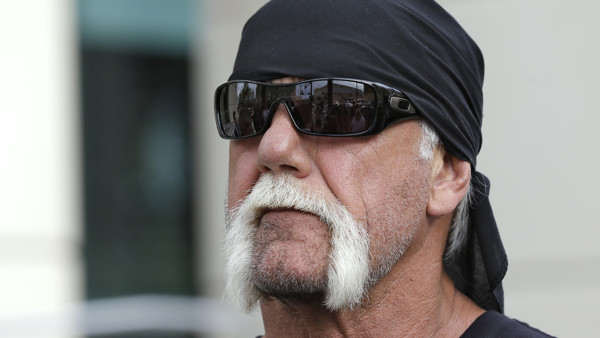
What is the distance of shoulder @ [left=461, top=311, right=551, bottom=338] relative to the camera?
95.1 inches

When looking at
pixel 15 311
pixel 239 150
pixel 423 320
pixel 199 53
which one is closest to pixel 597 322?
pixel 423 320

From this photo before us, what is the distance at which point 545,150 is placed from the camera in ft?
16.3

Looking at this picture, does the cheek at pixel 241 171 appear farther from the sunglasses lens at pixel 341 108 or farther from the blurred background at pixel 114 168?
the blurred background at pixel 114 168

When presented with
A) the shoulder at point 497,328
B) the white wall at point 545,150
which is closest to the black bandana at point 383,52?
the shoulder at point 497,328

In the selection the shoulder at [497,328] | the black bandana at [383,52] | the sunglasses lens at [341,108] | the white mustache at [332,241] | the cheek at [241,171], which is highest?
the black bandana at [383,52]

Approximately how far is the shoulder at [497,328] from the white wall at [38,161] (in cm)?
500

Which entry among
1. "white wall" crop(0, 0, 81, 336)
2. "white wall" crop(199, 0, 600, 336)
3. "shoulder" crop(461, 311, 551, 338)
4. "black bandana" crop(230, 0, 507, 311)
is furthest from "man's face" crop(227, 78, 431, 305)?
"white wall" crop(0, 0, 81, 336)

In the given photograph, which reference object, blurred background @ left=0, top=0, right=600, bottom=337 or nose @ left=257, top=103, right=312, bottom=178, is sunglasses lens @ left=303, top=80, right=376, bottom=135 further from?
blurred background @ left=0, top=0, right=600, bottom=337

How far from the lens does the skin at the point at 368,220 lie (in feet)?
7.52

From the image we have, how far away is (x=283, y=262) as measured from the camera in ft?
7.32

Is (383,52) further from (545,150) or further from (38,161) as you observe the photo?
(38,161)

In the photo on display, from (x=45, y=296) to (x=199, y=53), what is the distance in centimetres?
222

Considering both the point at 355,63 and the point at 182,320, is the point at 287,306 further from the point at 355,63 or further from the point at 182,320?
the point at 182,320

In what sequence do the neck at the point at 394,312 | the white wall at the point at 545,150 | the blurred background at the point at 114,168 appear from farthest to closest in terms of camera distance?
the blurred background at the point at 114,168, the white wall at the point at 545,150, the neck at the point at 394,312
